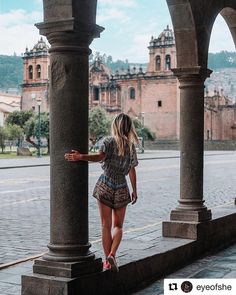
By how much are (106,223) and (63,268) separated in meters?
0.59

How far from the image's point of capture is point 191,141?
704 cm

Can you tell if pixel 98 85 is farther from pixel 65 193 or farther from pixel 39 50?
pixel 65 193

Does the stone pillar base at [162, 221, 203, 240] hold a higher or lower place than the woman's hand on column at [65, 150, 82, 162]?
lower

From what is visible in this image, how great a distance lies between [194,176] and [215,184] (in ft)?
37.8

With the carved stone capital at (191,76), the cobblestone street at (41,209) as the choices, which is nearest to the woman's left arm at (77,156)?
the cobblestone street at (41,209)

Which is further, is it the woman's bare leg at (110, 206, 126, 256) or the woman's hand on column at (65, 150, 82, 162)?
the woman's bare leg at (110, 206, 126, 256)

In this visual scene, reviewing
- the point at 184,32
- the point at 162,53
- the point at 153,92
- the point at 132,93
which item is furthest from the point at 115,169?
the point at 132,93

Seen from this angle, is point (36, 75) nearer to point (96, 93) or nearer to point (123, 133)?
point (96, 93)

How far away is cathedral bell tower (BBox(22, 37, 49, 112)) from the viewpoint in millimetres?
75125

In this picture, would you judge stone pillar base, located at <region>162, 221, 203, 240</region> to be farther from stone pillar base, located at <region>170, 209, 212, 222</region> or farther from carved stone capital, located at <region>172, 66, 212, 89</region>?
carved stone capital, located at <region>172, 66, 212, 89</region>

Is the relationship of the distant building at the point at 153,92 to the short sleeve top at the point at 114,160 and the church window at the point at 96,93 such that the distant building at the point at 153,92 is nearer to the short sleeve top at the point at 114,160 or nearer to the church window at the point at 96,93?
the church window at the point at 96,93

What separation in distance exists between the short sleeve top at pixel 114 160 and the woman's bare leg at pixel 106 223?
281 mm

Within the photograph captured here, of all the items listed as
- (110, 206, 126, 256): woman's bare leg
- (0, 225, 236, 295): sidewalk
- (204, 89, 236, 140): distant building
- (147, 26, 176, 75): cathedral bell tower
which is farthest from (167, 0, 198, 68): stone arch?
(204, 89, 236, 140): distant building

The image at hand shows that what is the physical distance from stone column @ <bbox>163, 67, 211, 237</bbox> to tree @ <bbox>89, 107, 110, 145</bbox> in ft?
166
